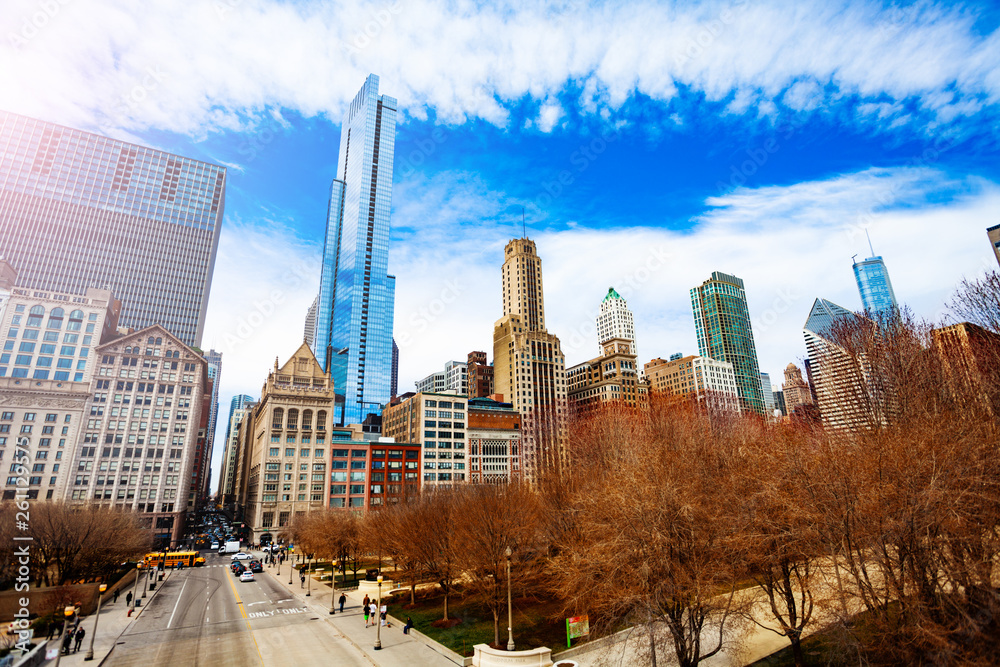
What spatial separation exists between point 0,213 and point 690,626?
226335mm

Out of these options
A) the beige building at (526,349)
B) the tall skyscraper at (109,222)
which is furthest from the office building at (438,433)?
the tall skyscraper at (109,222)

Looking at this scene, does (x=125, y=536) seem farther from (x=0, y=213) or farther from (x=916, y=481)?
(x=0, y=213)

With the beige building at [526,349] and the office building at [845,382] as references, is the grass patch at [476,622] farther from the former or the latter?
the beige building at [526,349]

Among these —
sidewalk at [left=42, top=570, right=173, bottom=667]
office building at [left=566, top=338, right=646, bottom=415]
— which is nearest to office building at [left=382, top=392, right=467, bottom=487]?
office building at [left=566, top=338, right=646, bottom=415]

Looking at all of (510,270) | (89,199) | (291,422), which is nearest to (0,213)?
(89,199)

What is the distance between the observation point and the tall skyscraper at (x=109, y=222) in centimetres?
16088

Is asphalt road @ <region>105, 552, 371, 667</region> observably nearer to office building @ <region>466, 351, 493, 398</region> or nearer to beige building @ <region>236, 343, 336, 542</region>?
beige building @ <region>236, 343, 336, 542</region>

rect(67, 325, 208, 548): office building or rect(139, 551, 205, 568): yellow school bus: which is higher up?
rect(67, 325, 208, 548): office building

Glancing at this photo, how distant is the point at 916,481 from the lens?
1598cm

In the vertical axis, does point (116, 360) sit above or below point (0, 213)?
below

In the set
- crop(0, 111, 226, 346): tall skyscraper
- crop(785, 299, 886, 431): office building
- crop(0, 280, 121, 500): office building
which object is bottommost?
crop(785, 299, 886, 431): office building

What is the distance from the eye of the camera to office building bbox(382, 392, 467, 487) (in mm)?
123938

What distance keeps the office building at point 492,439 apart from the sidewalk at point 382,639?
87.8m

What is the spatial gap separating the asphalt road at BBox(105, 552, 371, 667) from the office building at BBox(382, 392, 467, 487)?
246 feet
